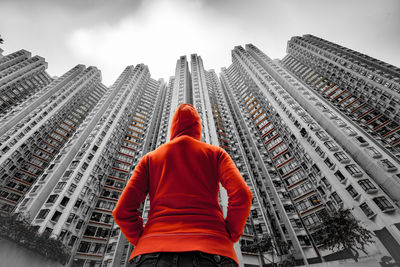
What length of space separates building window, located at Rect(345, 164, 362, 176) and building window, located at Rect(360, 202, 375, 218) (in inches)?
152

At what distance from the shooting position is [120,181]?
39.4 meters

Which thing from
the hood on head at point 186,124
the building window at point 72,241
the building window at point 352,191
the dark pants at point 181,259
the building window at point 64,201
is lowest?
the dark pants at point 181,259

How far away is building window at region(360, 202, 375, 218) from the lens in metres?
20.7

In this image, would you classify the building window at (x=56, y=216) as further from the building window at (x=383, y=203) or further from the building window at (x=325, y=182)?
the building window at (x=383, y=203)

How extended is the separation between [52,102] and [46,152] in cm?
1281

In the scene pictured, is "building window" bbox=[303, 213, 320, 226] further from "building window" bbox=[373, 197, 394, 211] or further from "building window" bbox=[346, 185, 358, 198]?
"building window" bbox=[373, 197, 394, 211]

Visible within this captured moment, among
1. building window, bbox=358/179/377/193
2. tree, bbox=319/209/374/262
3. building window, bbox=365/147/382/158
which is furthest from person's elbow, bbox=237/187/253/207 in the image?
building window, bbox=365/147/382/158

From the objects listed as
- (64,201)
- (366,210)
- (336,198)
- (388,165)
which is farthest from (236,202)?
(64,201)

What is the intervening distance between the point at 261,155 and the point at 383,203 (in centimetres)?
2216

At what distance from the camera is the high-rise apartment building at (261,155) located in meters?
24.5

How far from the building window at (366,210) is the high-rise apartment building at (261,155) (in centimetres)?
11

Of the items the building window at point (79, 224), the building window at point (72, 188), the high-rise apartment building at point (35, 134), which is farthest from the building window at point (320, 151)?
the high-rise apartment building at point (35, 134)

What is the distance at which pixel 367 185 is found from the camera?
73.6 ft

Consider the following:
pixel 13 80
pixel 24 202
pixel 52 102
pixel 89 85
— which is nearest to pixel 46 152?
pixel 52 102
